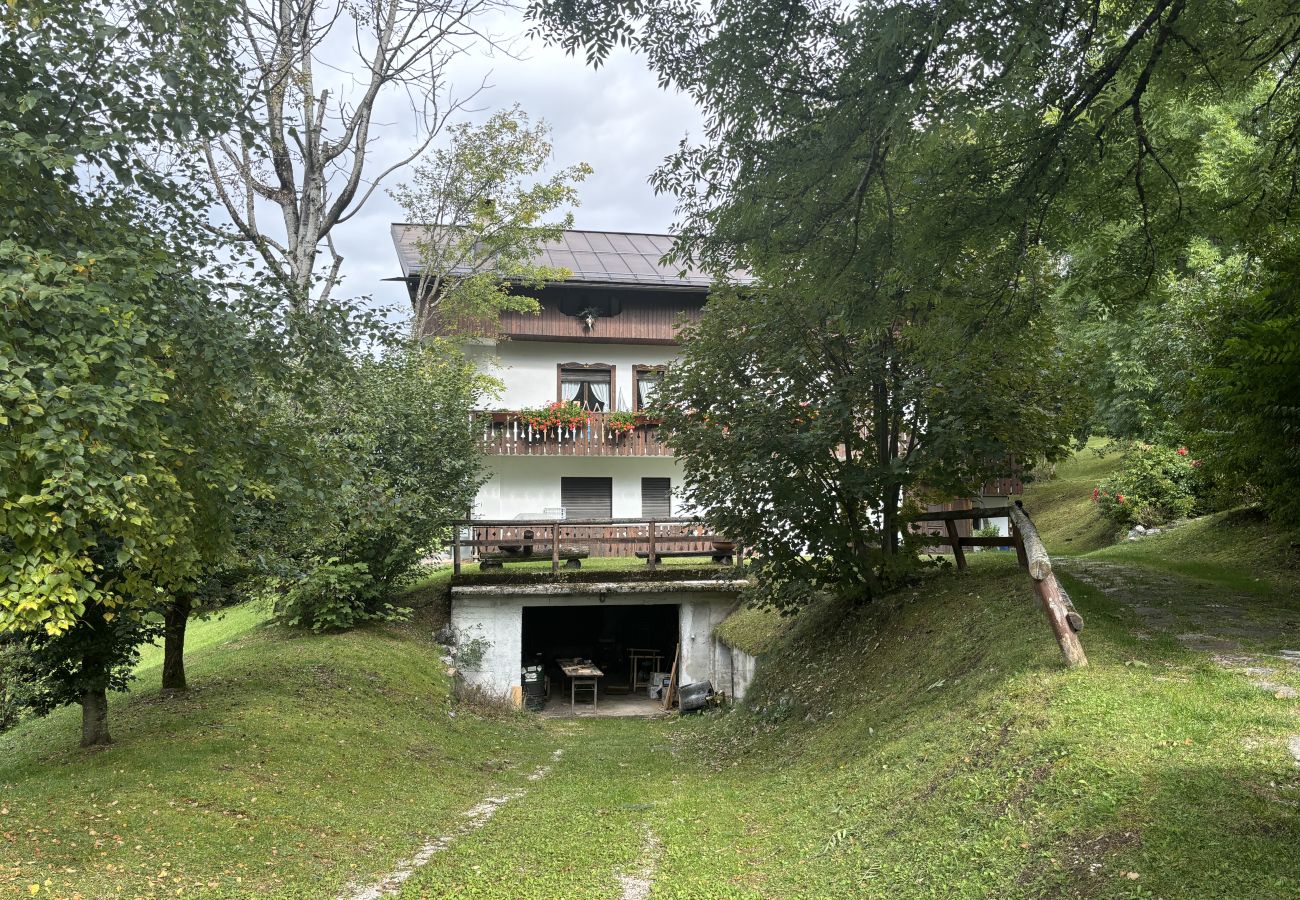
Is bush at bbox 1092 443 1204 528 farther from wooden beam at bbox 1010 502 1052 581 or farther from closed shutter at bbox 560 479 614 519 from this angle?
closed shutter at bbox 560 479 614 519

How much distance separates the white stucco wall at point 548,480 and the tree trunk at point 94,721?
55.8 feet

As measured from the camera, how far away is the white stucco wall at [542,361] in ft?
90.1

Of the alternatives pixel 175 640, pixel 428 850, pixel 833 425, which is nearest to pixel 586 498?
pixel 175 640

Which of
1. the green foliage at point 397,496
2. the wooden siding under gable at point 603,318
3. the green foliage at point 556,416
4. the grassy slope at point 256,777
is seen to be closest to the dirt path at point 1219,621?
the grassy slope at point 256,777

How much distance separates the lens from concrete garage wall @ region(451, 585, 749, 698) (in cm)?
1816

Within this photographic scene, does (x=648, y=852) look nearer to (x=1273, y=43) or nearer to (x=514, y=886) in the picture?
(x=514, y=886)

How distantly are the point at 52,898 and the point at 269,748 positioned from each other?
440cm

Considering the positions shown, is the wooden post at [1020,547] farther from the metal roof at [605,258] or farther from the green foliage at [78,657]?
the metal roof at [605,258]

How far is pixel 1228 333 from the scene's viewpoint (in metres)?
11.0

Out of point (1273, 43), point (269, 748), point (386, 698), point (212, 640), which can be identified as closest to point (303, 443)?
point (269, 748)

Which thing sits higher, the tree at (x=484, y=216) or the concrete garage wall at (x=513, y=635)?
the tree at (x=484, y=216)

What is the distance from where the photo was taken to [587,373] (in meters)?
28.1

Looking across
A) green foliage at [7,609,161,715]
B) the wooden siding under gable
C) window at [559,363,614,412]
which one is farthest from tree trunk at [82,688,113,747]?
window at [559,363,614,412]

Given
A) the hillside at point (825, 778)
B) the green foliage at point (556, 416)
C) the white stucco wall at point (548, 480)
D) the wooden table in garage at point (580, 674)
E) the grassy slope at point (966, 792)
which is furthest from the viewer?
the white stucco wall at point (548, 480)
